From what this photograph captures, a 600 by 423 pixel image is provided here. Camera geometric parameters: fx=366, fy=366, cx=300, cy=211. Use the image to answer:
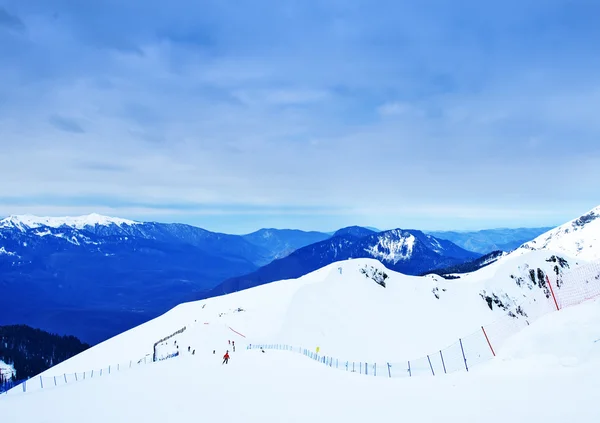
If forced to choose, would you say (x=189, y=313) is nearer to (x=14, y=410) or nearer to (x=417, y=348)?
(x=417, y=348)

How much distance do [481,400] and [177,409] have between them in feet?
43.7

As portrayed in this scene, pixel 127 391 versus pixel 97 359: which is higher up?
pixel 127 391

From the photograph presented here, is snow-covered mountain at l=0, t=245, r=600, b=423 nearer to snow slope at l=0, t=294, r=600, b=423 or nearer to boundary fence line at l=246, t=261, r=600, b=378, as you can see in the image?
snow slope at l=0, t=294, r=600, b=423

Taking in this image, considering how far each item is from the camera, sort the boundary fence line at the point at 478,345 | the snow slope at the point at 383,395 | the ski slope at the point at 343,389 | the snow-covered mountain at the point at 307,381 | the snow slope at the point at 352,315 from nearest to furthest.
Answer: the snow slope at the point at 383,395 < the ski slope at the point at 343,389 < the snow-covered mountain at the point at 307,381 < the boundary fence line at the point at 478,345 < the snow slope at the point at 352,315

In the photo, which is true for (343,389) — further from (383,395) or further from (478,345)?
(478,345)

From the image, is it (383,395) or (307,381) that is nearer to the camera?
(383,395)

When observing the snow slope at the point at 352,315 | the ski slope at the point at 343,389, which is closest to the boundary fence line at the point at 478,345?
the ski slope at the point at 343,389

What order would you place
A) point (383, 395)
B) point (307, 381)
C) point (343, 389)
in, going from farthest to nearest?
point (307, 381)
point (343, 389)
point (383, 395)

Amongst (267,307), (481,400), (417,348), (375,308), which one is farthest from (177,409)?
(375,308)

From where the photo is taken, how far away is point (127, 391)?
2153 cm

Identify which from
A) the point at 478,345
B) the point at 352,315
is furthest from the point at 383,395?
the point at 352,315

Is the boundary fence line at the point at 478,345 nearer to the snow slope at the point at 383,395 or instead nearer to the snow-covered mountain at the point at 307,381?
the snow-covered mountain at the point at 307,381

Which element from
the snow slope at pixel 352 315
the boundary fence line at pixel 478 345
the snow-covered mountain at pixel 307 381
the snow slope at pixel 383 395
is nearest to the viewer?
the snow slope at pixel 383 395

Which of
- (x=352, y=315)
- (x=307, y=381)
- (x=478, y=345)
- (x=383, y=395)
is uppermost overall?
(x=383, y=395)
